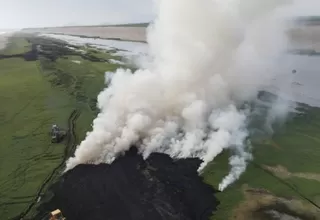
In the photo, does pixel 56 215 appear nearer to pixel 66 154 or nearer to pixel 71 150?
pixel 66 154

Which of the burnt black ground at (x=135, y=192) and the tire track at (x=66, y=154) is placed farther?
the tire track at (x=66, y=154)

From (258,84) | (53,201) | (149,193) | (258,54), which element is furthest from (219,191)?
(258,54)

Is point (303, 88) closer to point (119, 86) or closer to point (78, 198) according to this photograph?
point (119, 86)

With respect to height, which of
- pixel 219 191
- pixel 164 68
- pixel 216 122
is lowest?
pixel 219 191

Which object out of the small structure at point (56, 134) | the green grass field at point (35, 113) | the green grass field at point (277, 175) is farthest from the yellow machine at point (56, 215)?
the small structure at point (56, 134)

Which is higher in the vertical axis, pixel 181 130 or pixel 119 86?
pixel 119 86

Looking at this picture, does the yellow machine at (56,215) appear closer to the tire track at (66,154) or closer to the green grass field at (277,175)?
the tire track at (66,154)

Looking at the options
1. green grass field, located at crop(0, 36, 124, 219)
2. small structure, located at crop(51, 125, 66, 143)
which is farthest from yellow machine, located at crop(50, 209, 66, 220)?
small structure, located at crop(51, 125, 66, 143)
